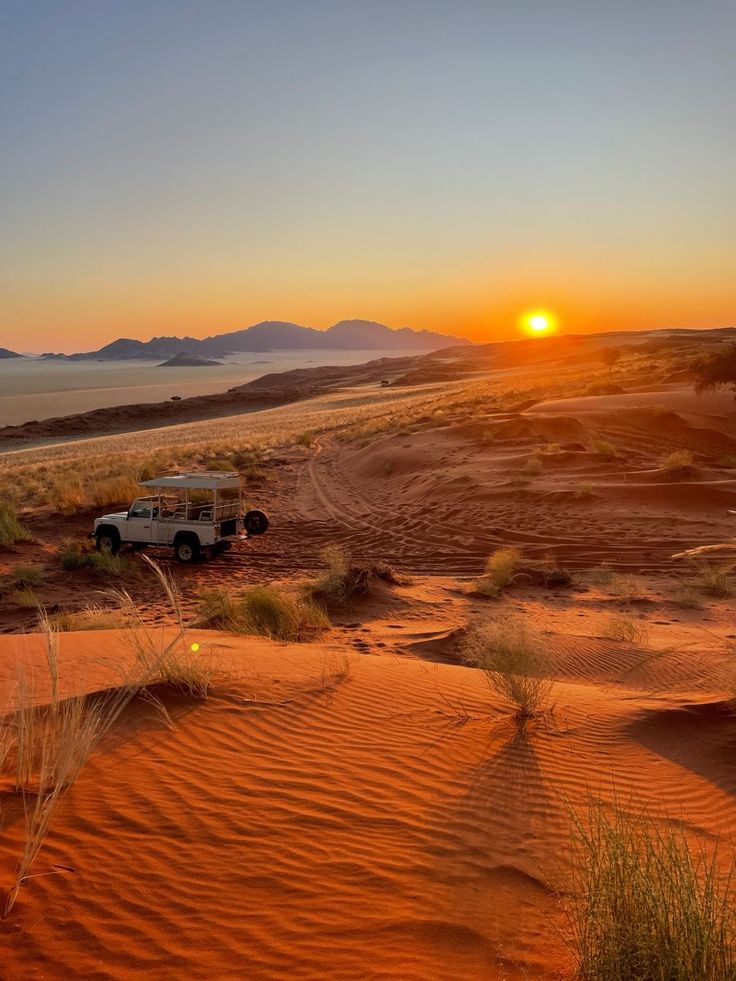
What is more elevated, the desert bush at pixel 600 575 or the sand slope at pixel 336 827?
the sand slope at pixel 336 827

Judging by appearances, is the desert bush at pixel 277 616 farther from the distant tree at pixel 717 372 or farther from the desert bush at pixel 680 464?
the distant tree at pixel 717 372

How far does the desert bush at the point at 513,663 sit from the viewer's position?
6914 mm

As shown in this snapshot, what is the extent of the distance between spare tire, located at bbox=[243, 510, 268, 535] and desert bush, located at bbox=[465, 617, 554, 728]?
8050mm

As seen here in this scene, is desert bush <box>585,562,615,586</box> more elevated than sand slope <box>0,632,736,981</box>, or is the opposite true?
sand slope <box>0,632,736,981</box>

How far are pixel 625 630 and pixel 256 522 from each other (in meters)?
9.85

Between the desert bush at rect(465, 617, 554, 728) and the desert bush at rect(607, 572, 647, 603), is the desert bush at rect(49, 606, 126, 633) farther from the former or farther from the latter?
the desert bush at rect(607, 572, 647, 603)

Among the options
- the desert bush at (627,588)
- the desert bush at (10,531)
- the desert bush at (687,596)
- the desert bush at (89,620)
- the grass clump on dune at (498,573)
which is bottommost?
the desert bush at (687,596)

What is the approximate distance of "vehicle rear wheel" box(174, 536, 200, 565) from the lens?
16.1m

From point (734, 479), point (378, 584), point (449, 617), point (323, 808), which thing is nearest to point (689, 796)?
point (323, 808)

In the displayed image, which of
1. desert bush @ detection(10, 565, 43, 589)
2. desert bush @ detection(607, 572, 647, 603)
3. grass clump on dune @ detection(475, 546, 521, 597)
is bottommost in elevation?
desert bush @ detection(607, 572, 647, 603)

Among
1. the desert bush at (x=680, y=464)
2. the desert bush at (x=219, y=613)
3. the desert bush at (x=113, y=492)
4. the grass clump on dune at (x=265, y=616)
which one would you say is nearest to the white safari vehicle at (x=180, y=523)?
the desert bush at (x=219, y=613)

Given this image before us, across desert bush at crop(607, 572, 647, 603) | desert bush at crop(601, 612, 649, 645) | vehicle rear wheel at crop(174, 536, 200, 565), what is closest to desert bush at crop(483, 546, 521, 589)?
desert bush at crop(607, 572, 647, 603)

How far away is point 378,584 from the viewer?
13.7m

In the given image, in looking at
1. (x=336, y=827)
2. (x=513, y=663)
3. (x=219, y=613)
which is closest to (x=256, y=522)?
(x=219, y=613)
